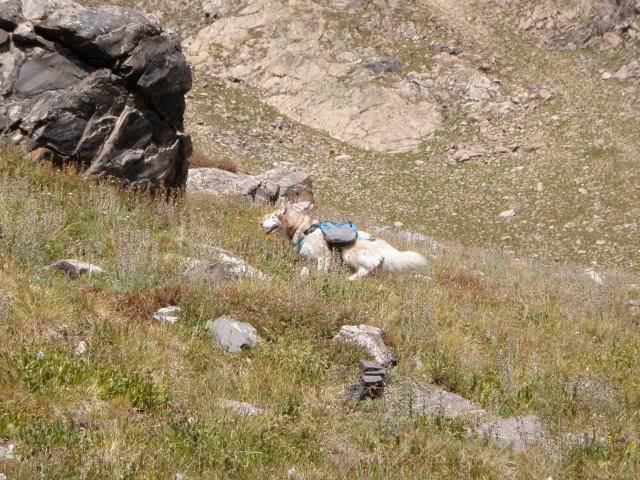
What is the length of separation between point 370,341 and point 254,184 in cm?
1278

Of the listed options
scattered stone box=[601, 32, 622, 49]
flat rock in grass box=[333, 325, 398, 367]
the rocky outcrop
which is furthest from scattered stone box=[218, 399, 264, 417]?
scattered stone box=[601, 32, 622, 49]

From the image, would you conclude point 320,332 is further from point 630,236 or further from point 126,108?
point 630,236

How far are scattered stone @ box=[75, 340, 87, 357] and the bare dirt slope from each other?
18517mm

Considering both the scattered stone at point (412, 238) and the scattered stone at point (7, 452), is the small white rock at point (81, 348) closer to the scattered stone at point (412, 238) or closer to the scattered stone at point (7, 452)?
the scattered stone at point (7, 452)

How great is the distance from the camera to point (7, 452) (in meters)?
3.99

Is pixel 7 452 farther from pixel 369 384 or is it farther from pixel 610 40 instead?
pixel 610 40

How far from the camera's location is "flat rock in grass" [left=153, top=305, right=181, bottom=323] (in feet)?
21.0

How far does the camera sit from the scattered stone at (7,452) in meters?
3.91

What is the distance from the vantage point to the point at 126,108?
39.9ft

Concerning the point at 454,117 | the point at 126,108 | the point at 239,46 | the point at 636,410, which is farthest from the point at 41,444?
the point at 239,46

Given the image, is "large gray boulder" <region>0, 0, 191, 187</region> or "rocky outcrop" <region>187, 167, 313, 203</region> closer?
"large gray boulder" <region>0, 0, 191, 187</region>

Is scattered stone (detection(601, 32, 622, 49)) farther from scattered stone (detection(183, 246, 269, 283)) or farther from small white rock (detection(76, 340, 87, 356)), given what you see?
small white rock (detection(76, 340, 87, 356))

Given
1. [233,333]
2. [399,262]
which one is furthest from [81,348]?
[399,262]

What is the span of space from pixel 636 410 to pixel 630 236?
1742 cm
